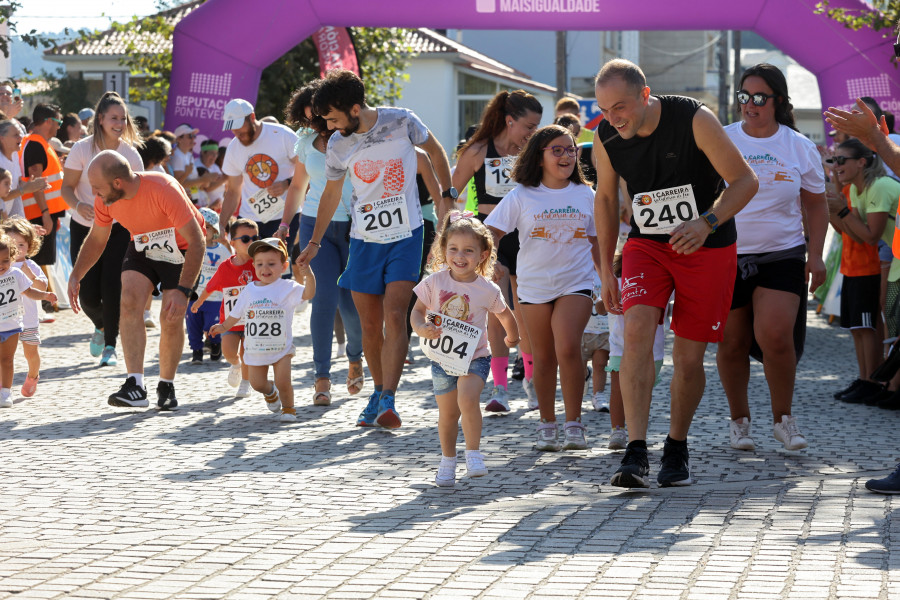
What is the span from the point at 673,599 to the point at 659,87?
68748 mm

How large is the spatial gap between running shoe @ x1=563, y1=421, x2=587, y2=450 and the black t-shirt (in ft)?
4.80

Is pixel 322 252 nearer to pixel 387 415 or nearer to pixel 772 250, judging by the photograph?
pixel 387 415

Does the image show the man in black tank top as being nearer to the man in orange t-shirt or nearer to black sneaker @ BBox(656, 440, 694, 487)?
black sneaker @ BBox(656, 440, 694, 487)

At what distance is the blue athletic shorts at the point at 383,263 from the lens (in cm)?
793

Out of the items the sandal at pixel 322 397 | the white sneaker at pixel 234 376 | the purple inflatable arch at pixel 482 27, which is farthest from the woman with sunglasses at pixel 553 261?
the purple inflatable arch at pixel 482 27

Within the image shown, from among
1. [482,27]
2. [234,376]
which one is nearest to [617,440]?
[234,376]

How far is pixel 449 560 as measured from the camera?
4.62 metres

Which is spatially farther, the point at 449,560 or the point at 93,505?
the point at 93,505

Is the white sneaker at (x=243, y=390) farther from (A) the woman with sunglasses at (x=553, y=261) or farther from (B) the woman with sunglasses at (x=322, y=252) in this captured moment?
(A) the woman with sunglasses at (x=553, y=261)

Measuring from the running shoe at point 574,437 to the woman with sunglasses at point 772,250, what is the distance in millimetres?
835

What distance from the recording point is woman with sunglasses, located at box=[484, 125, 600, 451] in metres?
7.11

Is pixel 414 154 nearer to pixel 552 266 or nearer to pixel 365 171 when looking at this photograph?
pixel 365 171

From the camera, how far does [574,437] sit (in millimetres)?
7086

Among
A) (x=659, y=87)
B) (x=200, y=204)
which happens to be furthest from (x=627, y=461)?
(x=659, y=87)
